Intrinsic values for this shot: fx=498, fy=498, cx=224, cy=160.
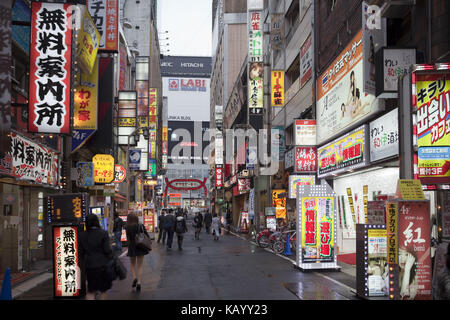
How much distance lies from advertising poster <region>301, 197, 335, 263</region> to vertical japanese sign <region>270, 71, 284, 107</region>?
18.6m

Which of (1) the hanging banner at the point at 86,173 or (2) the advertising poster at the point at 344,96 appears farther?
(1) the hanging banner at the point at 86,173

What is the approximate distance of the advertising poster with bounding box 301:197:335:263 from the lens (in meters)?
15.2

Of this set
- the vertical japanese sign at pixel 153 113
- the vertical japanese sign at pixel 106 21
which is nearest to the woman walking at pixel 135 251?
the vertical japanese sign at pixel 106 21

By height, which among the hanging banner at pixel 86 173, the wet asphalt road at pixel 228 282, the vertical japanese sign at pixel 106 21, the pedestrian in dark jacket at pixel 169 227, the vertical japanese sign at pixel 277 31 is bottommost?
the wet asphalt road at pixel 228 282

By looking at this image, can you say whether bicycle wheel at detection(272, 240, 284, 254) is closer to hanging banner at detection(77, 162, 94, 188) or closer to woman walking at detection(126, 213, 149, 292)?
hanging banner at detection(77, 162, 94, 188)

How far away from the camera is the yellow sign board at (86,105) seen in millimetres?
21344

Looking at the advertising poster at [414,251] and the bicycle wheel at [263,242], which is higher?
the advertising poster at [414,251]

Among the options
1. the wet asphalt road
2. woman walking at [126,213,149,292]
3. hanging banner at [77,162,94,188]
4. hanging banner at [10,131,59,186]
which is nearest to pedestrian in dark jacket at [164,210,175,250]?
hanging banner at [77,162,94,188]

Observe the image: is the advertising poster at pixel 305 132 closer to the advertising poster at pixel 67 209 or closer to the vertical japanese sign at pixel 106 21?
the vertical japanese sign at pixel 106 21

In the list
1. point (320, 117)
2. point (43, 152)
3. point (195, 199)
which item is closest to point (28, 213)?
point (43, 152)

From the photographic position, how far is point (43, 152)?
1661 centimetres

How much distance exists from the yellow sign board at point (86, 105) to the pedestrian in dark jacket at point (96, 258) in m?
13.1

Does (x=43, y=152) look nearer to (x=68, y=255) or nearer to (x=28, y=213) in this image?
(x=28, y=213)

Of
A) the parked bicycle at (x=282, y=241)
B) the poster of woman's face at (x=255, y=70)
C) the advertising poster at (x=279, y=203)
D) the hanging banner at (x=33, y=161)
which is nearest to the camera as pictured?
the hanging banner at (x=33, y=161)
